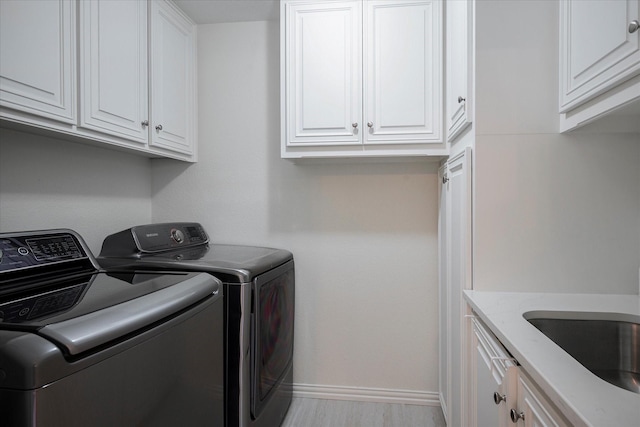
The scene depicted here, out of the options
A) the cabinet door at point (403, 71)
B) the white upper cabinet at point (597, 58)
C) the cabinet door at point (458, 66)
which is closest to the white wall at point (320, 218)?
the cabinet door at point (403, 71)

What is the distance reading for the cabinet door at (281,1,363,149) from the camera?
191 centimetres

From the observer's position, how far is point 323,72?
1924 millimetres

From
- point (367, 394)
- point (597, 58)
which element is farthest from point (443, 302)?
point (597, 58)

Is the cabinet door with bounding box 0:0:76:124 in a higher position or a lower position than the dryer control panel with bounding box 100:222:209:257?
higher

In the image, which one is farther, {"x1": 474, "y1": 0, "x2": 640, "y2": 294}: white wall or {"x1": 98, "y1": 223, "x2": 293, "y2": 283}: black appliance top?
{"x1": 98, "y1": 223, "x2": 293, "y2": 283}: black appliance top

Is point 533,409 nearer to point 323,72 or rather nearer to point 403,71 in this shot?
point 403,71

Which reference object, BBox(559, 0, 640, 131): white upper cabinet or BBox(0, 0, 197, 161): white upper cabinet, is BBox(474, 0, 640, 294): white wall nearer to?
BBox(559, 0, 640, 131): white upper cabinet

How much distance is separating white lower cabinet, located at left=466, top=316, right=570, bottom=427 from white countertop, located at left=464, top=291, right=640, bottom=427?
43 mm

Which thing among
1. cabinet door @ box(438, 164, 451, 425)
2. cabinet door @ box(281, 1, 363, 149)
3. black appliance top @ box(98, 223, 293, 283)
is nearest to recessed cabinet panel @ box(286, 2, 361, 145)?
cabinet door @ box(281, 1, 363, 149)

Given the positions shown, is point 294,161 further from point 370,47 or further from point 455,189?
point 455,189

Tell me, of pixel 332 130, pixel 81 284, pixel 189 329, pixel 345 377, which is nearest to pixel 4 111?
pixel 81 284

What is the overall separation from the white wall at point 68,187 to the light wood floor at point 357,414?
148 centimetres

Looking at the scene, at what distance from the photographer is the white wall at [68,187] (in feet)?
4.99

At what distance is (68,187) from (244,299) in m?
1.09
